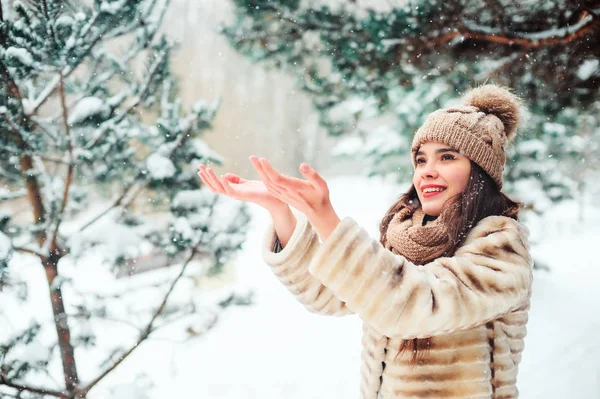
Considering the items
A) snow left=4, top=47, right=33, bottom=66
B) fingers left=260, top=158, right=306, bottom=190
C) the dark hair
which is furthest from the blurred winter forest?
fingers left=260, top=158, right=306, bottom=190

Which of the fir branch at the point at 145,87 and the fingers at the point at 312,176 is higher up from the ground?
the fir branch at the point at 145,87

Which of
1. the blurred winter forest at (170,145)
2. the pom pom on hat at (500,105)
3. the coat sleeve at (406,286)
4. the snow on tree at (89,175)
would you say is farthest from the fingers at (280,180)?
the snow on tree at (89,175)

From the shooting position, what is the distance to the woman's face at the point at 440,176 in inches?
46.8

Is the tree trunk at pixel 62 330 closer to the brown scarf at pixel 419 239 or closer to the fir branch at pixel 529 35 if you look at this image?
the brown scarf at pixel 419 239

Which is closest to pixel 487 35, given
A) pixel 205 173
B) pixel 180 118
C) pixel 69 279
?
pixel 180 118

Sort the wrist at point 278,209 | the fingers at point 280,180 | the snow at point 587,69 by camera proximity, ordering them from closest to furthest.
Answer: the fingers at point 280,180 → the wrist at point 278,209 → the snow at point 587,69

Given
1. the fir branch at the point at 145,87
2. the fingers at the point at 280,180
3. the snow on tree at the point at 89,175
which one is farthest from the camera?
the fir branch at the point at 145,87

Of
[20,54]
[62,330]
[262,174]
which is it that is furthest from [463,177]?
[62,330]

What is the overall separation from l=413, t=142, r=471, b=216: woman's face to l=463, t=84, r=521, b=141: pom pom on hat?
26cm

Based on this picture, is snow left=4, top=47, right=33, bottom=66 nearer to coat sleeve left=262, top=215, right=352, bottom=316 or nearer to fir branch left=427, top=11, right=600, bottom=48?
coat sleeve left=262, top=215, right=352, bottom=316

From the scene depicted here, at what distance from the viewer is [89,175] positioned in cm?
216

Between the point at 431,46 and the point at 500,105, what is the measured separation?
6.09 ft

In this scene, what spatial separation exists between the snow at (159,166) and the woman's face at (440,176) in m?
1.56

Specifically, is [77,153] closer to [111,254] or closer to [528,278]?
[111,254]
